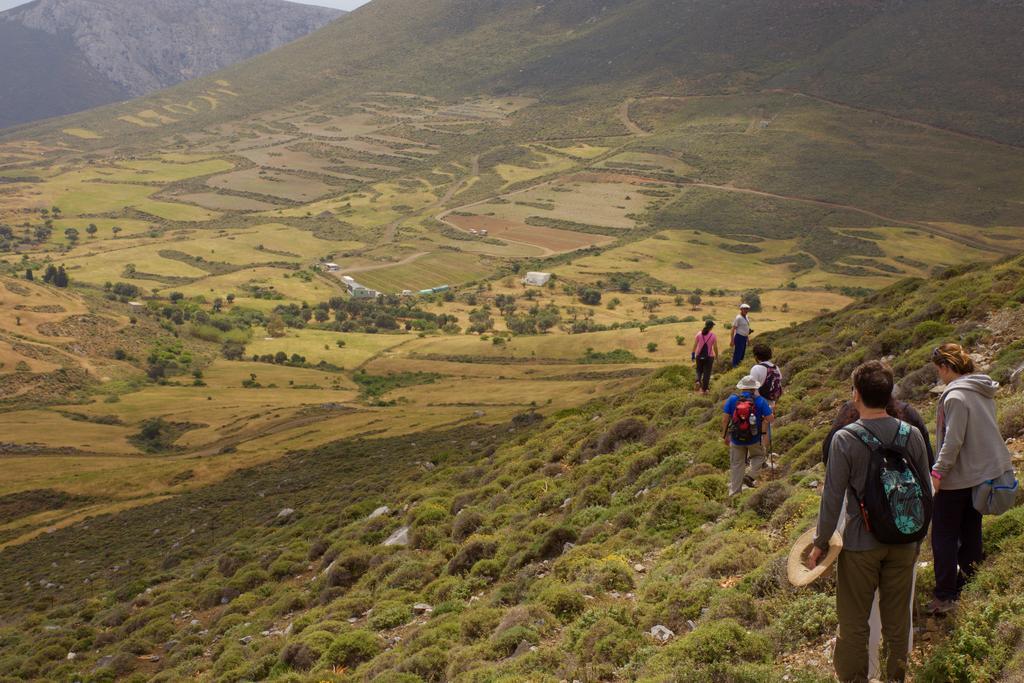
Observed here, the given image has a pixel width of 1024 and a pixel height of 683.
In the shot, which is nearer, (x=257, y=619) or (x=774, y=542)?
(x=774, y=542)

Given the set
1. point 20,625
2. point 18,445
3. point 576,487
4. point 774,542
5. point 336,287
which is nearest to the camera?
point 774,542

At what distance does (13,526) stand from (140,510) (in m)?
9.15

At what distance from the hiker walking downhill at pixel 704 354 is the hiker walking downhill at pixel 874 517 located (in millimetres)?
13945

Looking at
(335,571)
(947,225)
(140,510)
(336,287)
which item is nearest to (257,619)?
(335,571)

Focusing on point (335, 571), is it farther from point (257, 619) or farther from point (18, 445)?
point (18, 445)

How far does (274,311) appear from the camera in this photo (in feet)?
424

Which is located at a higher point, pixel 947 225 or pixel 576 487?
pixel 576 487

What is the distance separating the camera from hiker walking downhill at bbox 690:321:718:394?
20.9 m

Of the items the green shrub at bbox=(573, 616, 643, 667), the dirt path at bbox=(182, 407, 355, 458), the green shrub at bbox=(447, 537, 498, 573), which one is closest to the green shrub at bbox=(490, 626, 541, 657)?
the green shrub at bbox=(573, 616, 643, 667)

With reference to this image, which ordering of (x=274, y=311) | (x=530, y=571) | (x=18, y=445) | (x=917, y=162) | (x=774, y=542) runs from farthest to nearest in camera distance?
1. (x=917, y=162)
2. (x=274, y=311)
3. (x=18, y=445)
4. (x=530, y=571)
5. (x=774, y=542)

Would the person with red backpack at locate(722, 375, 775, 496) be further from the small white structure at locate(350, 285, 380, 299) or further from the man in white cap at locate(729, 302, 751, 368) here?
the small white structure at locate(350, 285, 380, 299)

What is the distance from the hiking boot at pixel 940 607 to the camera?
7.01 meters

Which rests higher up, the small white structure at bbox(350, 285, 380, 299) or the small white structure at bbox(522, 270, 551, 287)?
the small white structure at bbox(522, 270, 551, 287)

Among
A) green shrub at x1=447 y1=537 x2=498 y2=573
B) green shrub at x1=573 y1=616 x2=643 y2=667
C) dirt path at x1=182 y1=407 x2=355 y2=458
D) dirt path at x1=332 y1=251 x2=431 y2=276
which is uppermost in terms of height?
green shrub at x1=573 y1=616 x2=643 y2=667
